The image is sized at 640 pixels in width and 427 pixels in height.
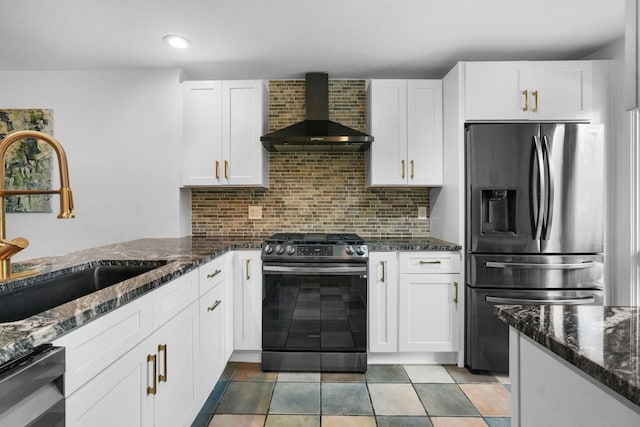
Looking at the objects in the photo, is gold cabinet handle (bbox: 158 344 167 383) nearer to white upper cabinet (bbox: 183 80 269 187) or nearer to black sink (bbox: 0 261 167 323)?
black sink (bbox: 0 261 167 323)

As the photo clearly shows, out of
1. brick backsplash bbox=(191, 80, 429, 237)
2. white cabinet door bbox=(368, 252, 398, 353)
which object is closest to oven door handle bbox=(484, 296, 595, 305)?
white cabinet door bbox=(368, 252, 398, 353)

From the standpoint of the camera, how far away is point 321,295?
8.21 ft

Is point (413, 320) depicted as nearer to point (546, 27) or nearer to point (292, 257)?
point (292, 257)

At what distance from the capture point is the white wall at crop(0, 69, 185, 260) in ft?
9.84

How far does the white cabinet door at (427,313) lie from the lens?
2.61 meters

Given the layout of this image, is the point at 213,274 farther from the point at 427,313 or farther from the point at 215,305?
the point at 427,313

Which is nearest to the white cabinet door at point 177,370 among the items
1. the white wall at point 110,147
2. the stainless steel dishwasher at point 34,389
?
the stainless steel dishwasher at point 34,389

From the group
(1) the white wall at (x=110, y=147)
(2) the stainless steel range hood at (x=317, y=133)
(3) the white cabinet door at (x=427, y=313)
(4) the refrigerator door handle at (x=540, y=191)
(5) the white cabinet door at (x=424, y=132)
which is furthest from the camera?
(1) the white wall at (x=110, y=147)

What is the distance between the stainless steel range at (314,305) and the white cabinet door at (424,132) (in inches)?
34.8

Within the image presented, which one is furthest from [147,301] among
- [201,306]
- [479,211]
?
[479,211]

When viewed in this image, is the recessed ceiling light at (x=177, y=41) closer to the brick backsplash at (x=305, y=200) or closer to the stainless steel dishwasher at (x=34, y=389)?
the brick backsplash at (x=305, y=200)

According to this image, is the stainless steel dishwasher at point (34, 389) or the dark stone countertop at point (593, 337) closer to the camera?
the dark stone countertop at point (593, 337)

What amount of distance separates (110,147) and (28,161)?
0.71 meters

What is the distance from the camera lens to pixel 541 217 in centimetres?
241
